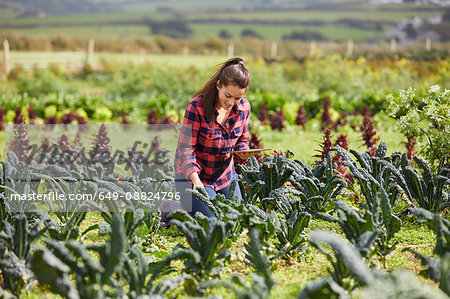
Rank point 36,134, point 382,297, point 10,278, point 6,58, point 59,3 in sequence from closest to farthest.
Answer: point 382,297, point 10,278, point 36,134, point 6,58, point 59,3

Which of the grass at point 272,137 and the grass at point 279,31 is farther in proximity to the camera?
the grass at point 279,31

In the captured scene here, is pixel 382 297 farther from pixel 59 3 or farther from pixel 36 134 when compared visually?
pixel 59 3

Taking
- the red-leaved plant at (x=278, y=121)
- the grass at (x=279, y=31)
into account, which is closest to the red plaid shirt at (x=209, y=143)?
the red-leaved plant at (x=278, y=121)

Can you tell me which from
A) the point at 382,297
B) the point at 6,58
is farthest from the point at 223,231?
the point at 6,58

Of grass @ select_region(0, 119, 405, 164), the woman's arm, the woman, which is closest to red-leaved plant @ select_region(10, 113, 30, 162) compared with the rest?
grass @ select_region(0, 119, 405, 164)

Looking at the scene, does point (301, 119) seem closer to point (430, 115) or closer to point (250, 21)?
point (430, 115)

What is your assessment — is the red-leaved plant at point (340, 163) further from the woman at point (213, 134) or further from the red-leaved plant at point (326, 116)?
the red-leaved plant at point (326, 116)

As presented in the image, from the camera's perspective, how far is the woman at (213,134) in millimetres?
3850

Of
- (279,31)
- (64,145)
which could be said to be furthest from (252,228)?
(279,31)

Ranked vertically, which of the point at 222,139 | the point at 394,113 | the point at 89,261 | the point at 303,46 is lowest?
the point at 89,261

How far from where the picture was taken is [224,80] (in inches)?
150

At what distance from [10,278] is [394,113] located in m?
3.49

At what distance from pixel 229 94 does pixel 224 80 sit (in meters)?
0.12

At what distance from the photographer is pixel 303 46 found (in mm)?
32750
